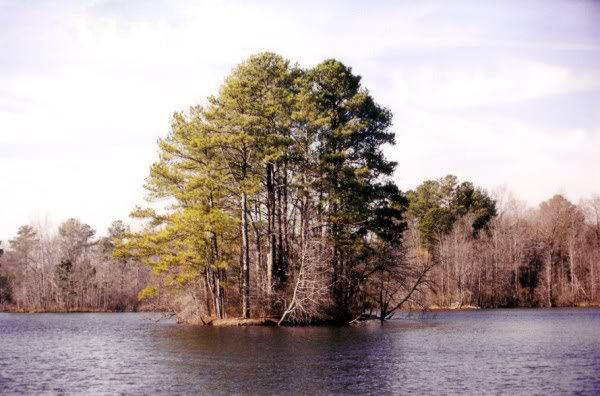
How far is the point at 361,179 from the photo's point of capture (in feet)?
152

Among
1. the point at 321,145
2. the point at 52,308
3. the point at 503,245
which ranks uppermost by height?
the point at 321,145

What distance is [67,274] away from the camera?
332 feet

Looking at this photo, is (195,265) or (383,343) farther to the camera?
(195,265)

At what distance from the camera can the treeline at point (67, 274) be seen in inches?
4011

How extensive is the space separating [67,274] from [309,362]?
275 feet

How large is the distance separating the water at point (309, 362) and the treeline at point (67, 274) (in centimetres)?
6072

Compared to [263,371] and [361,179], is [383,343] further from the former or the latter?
[361,179]

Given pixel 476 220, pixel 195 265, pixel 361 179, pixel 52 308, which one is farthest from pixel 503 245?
pixel 52 308

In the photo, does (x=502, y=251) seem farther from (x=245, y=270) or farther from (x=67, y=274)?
(x=67, y=274)

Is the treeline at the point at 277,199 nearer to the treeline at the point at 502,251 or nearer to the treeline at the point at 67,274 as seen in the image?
the treeline at the point at 502,251

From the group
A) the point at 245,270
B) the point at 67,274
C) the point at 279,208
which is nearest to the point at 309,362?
the point at 245,270

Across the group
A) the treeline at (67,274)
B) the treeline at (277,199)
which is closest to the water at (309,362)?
the treeline at (277,199)

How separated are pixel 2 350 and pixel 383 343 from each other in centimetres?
2097

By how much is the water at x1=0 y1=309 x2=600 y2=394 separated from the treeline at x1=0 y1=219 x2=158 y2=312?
60.7 meters
